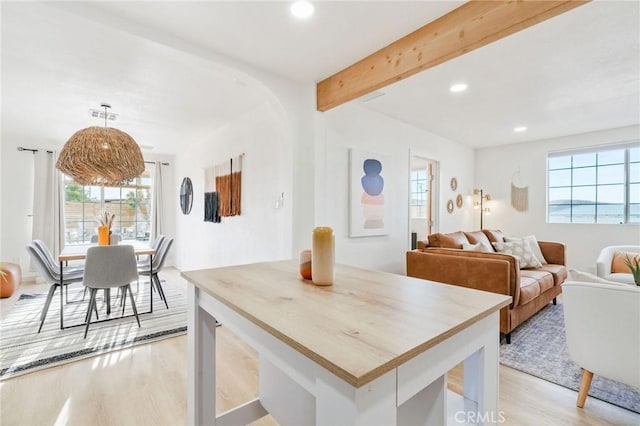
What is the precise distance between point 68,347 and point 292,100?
2987 mm

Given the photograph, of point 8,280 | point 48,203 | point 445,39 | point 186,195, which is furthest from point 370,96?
point 48,203

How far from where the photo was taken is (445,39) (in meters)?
1.98

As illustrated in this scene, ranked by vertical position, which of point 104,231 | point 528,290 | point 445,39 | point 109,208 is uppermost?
point 445,39

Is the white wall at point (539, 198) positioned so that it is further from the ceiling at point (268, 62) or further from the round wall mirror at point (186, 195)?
the round wall mirror at point (186, 195)

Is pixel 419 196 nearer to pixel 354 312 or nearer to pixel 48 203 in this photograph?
pixel 354 312

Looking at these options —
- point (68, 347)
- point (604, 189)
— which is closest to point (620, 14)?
point (604, 189)

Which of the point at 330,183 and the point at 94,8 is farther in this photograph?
the point at 330,183

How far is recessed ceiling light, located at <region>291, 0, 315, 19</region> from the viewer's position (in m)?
1.81

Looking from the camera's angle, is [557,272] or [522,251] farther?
[522,251]

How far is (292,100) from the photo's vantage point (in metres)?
2.89

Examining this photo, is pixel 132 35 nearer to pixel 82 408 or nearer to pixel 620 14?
pixel 82 408

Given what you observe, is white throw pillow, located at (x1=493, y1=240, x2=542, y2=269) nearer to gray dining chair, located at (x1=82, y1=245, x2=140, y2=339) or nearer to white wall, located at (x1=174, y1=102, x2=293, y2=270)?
white wall, located at (x1=174, y1=102, x2=293, y2=270)

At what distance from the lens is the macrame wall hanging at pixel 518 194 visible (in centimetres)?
555

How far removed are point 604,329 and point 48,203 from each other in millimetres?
7228
